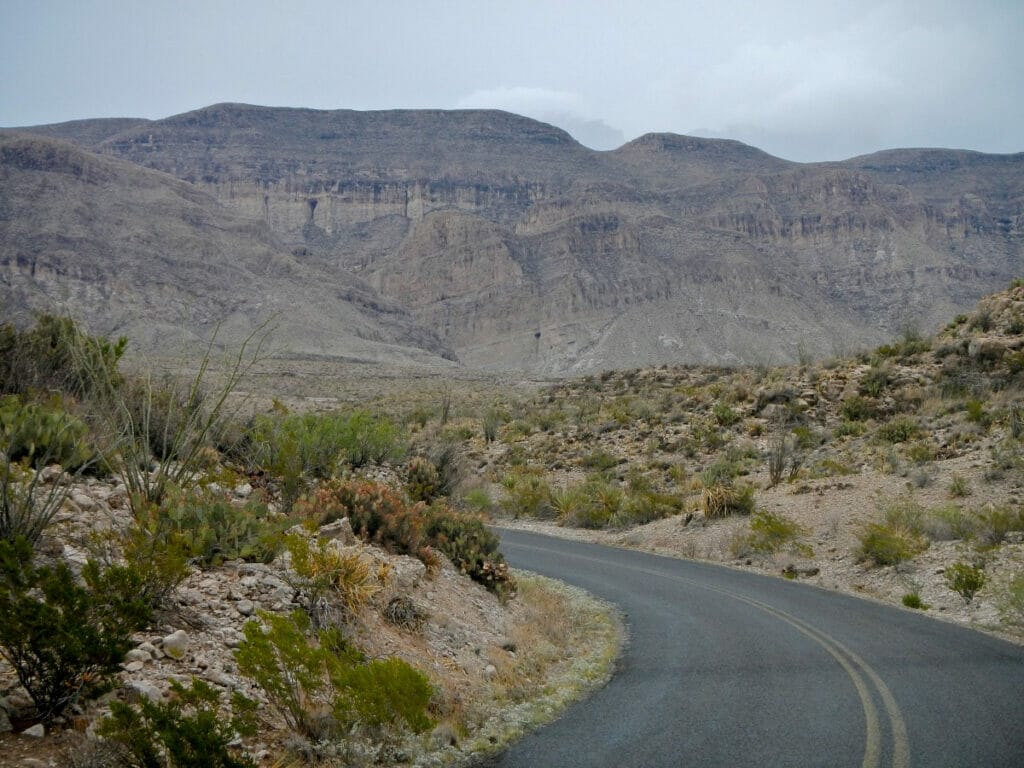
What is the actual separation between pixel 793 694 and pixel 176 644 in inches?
225

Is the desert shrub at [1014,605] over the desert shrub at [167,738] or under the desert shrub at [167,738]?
under

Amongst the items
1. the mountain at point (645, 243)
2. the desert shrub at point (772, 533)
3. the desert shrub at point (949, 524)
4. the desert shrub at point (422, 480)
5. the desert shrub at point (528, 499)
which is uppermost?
the mountain at point (645, 243)

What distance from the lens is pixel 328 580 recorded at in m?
8.10

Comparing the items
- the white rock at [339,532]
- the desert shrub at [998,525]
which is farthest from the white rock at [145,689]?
the desert shrub at [998,525]

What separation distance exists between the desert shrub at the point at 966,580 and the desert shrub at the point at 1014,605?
1.04m

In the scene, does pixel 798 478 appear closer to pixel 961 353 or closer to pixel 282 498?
pixel 961 353

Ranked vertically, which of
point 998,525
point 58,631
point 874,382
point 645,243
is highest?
point 645,243

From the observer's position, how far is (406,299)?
6161 inches

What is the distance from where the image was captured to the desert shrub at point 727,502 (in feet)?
68.3

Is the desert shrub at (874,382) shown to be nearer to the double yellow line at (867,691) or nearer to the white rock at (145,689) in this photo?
the double yellow line at (867,691)

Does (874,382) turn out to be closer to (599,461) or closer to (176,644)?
(599,461)

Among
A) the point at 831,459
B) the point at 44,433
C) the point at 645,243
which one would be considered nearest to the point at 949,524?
the point at 831,459

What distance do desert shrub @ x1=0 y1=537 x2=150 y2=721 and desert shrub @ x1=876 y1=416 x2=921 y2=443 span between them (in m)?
23.6

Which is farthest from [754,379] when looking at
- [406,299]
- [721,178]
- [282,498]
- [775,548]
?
[721,178]
